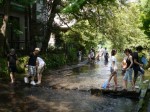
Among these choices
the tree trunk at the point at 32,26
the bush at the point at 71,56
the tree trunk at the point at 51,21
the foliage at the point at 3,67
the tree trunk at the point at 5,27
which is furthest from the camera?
the bush at the point at 71,56

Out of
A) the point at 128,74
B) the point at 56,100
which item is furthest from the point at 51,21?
the point at 56,100

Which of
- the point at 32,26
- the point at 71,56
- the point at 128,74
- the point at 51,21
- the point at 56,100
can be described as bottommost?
the point at 56,100

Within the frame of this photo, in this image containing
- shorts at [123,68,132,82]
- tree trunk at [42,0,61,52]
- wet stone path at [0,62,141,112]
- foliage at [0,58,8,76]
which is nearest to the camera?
wet stone path at [0,62,141,112]

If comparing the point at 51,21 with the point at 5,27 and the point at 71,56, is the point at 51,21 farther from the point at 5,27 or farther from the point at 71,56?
the point at 71,56

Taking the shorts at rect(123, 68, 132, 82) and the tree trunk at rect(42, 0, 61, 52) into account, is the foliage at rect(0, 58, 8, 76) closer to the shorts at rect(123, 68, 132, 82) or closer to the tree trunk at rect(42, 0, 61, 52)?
the tree trunk at rect(42, 0, 61, 52)

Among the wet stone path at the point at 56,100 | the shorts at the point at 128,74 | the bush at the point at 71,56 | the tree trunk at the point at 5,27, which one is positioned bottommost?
the wet stone path at the point at 56,100

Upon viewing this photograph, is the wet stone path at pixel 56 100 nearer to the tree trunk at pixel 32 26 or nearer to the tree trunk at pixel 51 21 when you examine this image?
the tree trunk at pixel 51 21

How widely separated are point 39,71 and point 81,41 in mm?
22416

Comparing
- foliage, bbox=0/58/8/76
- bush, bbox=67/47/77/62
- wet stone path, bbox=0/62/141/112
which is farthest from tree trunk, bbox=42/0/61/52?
wet stone path, bbox=0/62/141/112

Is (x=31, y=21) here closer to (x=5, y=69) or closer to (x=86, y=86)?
(x=5, y=69)

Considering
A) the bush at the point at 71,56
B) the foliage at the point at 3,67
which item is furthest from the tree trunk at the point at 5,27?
the bush at the point at 71,56

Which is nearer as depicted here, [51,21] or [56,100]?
[56,100]

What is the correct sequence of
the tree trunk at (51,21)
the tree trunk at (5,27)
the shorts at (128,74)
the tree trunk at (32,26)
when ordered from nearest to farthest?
the shorts at (128,74) → the tree trunk at (5,27) → the tree trunk at (51,21) → the tree trunk at (32,26)

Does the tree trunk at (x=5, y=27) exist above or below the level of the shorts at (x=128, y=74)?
above
